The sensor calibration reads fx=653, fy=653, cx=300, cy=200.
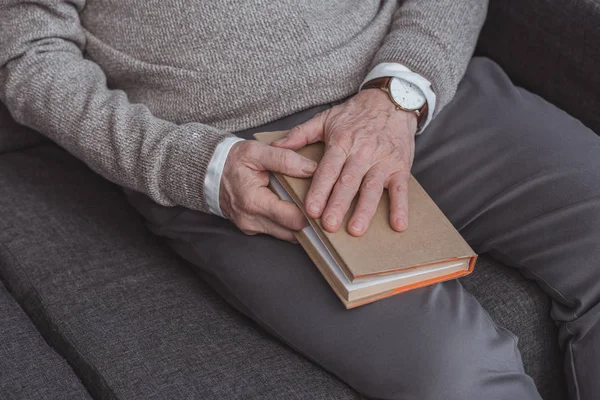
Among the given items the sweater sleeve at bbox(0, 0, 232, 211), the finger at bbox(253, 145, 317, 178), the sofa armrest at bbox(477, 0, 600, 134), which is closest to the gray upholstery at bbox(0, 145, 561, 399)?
the sweater sleeve at bbox(0, 0, 232, 211)

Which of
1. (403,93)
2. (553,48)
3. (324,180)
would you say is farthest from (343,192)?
(553,48)

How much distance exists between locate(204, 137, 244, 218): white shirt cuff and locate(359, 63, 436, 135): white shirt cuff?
0.96ft

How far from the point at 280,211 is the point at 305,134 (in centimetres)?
15

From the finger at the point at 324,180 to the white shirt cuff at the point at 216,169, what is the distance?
5.9 inches

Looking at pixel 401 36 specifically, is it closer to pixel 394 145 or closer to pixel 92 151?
pixel 394 145

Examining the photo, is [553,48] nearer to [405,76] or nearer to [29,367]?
[405,76]

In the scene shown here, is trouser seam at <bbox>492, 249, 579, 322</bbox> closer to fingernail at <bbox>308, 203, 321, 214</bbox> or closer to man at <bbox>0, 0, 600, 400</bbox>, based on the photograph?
man at <bbox>0, 0, 600, 400</bbox>

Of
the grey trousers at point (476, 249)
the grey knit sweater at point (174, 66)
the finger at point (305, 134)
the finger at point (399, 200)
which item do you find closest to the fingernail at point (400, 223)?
the finger at point (399, 200)

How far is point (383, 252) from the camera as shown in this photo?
91cm

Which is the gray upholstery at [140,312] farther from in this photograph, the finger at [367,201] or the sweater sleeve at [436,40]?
the sweater sleeve at [436,40]

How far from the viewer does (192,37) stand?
113 cm

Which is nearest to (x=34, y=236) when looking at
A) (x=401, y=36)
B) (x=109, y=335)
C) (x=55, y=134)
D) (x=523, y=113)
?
(x=55, y=134)

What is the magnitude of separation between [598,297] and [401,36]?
1.85ft

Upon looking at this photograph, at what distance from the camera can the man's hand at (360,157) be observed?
944 mm
